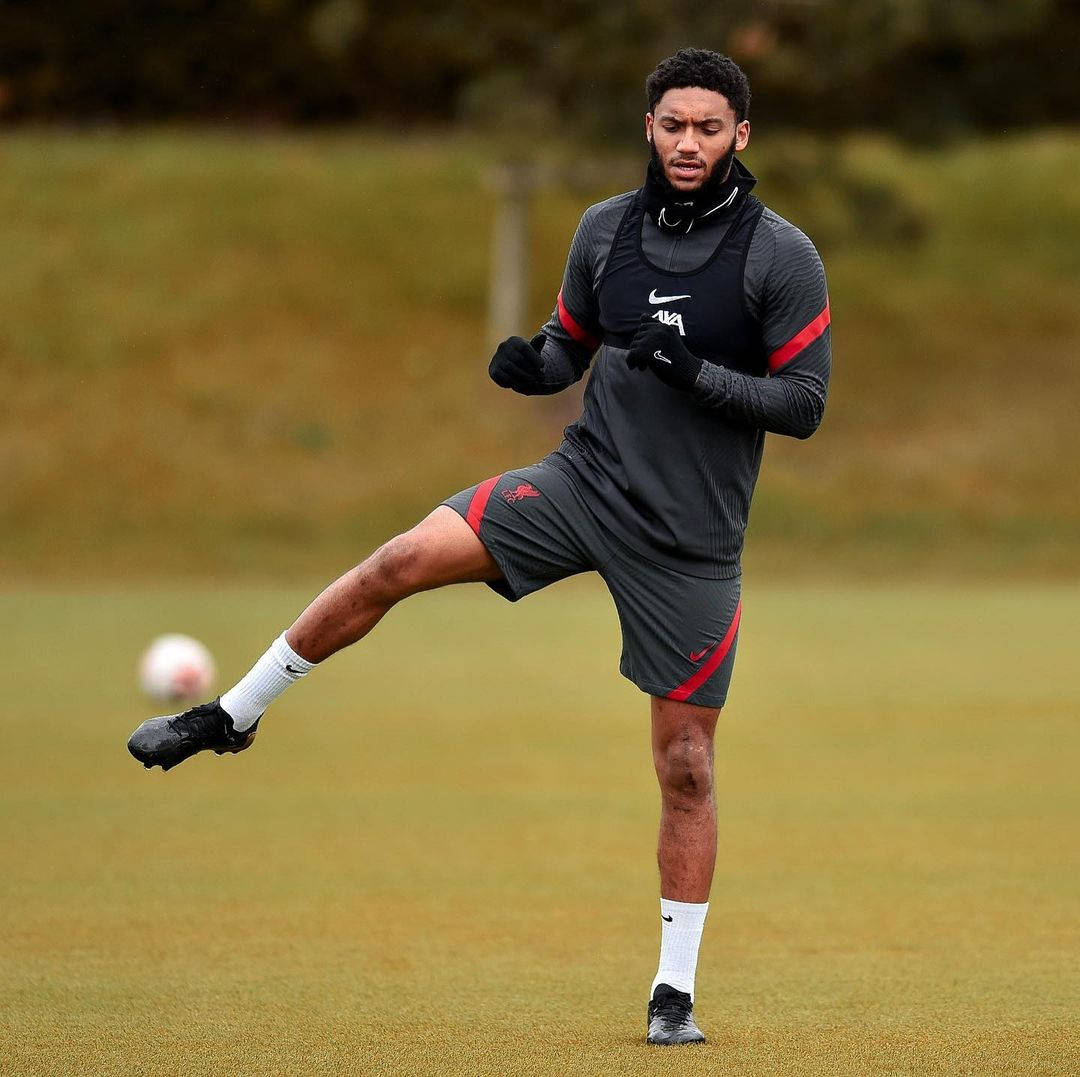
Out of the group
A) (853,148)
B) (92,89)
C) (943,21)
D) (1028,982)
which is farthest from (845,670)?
(92,89)

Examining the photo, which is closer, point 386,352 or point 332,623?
point 332,623

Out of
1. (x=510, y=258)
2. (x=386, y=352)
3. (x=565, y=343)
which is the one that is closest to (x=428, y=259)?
(x=510, y=258)

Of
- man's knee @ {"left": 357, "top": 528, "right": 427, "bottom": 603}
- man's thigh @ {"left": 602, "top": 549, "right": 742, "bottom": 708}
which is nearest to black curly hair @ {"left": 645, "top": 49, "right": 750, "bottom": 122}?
man's thigh @ {"left": 602, "top": 549, "right": 742, "bottom": 708}

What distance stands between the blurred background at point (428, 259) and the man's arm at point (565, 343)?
51.9ft

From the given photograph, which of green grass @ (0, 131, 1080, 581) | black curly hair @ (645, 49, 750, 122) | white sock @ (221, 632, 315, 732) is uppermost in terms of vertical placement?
green grass @ (0, 131, 1080, 581)

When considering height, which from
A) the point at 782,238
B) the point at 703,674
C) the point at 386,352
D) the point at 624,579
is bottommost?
the point at 703,674

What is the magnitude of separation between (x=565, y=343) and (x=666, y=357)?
2.37 feet

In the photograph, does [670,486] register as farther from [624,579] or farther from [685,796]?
[685,796]

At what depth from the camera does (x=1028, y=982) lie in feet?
19.5

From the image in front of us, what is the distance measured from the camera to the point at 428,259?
2902 centimetres

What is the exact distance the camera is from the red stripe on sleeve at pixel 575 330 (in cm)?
585

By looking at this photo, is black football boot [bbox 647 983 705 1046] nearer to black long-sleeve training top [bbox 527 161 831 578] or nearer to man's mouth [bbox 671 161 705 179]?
black long-sleeve training top [bbox 527 161 831 578]

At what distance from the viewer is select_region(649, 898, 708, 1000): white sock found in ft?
Answer: 17.6

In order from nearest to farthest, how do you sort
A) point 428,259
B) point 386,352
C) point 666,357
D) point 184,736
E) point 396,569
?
point 666,357 < point 396,569 < point 184,736 < point 386,352 < point 428,259
